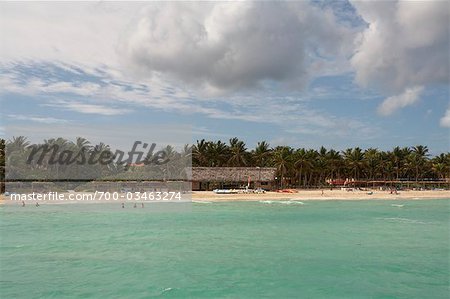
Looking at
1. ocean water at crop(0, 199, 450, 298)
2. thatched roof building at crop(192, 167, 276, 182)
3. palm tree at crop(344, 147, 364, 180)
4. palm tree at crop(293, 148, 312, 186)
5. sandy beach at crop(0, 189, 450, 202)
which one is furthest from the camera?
palm tree at crop(344, 147, 364, 180)

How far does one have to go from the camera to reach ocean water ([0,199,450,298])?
12953 mm

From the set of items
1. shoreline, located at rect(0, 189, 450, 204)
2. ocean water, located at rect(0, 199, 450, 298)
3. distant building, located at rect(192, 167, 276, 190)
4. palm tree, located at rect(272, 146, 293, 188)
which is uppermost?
palm tree, located at rect(272, 146, 293, 188)

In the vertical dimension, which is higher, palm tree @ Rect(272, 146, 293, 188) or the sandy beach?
palm tree @ Rect(272, 146, 293, 188)

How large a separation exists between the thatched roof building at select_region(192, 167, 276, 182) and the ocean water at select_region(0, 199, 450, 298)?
2308cm

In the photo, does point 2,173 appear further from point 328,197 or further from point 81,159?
point 328,197

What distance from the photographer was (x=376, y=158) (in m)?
68.1

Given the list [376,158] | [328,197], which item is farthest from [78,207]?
[376,158]

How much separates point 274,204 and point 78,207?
18.6 meters

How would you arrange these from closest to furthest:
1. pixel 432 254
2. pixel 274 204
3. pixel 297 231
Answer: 1. pixel 432 254
2. pixel 297 231
3. pixel 274 204

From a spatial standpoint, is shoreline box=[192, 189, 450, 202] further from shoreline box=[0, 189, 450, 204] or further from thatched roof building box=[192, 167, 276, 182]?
thatched roof building box=[192, 167, 276, 182]

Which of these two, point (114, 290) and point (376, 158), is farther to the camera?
point (376, 158)

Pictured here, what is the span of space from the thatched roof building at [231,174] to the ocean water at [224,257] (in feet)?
75.7

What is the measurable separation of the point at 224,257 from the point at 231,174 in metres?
37.9

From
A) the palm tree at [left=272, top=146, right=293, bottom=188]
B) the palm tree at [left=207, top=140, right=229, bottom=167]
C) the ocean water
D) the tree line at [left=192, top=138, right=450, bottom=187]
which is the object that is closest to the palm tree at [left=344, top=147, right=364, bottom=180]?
the tree line at [left=192, top=138, right=450, bottom=187]
